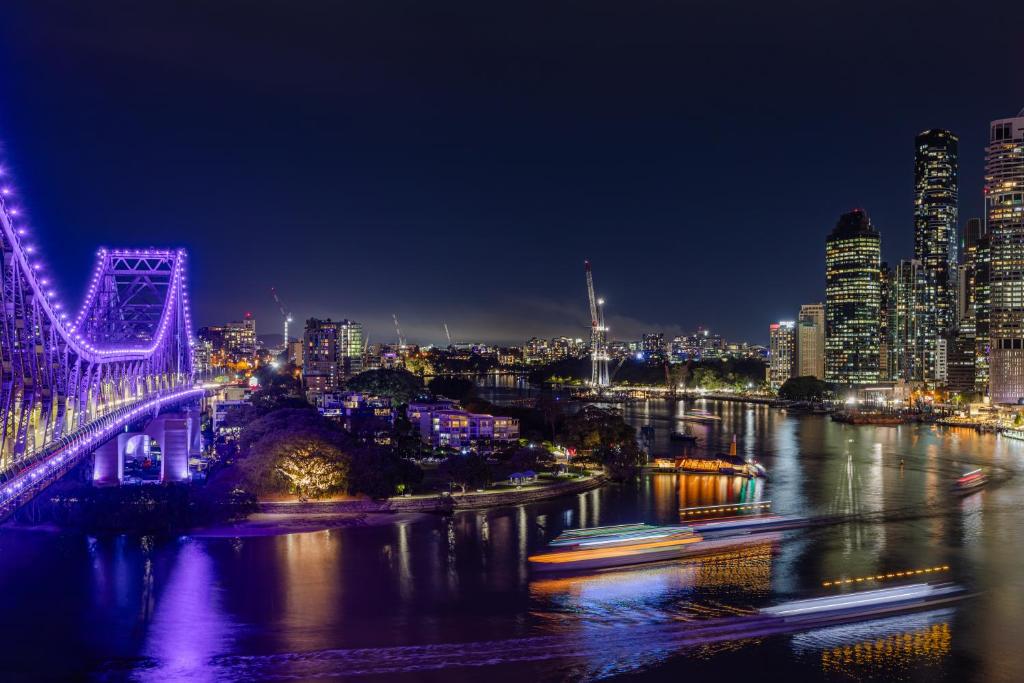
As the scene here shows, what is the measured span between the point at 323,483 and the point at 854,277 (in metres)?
47.9

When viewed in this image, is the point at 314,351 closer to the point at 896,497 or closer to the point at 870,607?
the point at 896,497

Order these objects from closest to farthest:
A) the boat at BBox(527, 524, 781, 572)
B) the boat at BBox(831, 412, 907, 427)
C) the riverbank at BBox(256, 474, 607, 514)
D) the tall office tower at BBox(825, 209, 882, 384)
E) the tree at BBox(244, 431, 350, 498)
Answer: the boat at BBox(527, 524, 781, 572) < the riverbank at BBox(256, 474, 607, 514) < the tree at BBox(244, 431, 350, 498) < the boat at BBox(831, 412, 907, 427) < the tall office tower at BBox(825, 209, 882, 384)

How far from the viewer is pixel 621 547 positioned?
10.8 metres

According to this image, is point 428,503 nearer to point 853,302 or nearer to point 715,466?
point 715,466

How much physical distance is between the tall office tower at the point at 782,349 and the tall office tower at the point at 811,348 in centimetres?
88

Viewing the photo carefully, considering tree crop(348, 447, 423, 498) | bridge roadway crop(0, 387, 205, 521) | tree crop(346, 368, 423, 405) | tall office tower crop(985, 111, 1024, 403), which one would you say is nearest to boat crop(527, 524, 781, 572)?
tree crop(348, 447, 423, 498)

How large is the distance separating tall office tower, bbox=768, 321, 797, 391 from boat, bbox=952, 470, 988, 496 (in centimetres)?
4043

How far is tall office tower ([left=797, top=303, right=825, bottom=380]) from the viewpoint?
57812mm

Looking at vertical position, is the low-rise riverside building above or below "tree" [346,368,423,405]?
below

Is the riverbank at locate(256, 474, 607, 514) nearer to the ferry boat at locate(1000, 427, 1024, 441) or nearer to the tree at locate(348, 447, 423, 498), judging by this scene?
the tree at locate(348, 447, 423, 498)

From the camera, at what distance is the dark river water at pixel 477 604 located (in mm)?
7629

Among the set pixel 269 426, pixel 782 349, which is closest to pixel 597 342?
pixel 782 349

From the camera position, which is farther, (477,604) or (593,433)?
(593,433)

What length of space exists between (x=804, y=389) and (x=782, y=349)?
15.5m
